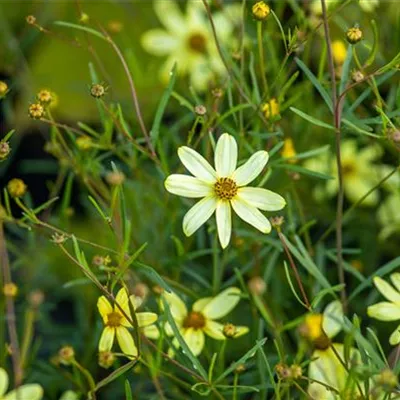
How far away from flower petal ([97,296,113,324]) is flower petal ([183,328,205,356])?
11cm

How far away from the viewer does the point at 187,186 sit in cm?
68

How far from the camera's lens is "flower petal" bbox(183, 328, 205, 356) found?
751 millimetres

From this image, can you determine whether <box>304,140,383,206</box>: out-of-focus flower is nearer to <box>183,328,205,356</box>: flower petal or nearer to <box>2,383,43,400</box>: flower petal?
<box>183,328,205,356</box>: flower petal

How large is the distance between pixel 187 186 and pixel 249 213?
5cm

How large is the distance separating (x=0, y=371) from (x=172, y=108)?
2.38 feet

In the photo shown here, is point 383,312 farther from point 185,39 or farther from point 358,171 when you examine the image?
point 185,39

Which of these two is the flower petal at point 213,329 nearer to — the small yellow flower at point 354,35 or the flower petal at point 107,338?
the flower petal at point 107,338

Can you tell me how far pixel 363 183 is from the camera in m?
1.13

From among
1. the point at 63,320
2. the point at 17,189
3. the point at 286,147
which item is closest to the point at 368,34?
the point at 286,147

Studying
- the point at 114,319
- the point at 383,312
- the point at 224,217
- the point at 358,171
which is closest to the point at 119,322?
the point at 114,319

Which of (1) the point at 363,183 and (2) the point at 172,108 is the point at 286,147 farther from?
(2) the point at 172,108

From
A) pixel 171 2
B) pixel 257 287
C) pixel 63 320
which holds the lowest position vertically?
pixel 63 320

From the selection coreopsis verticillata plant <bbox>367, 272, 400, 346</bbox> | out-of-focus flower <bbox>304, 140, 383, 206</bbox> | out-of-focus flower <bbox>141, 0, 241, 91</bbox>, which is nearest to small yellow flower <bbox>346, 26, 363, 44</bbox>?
coreopsis verticillata plant <bbox>367, 272, 400, 346</bbox>

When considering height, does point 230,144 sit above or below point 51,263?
above
